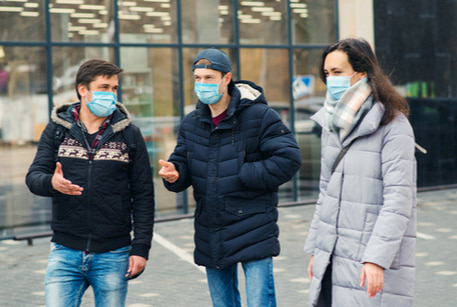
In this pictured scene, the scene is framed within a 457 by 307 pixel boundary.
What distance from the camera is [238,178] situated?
3.83 m

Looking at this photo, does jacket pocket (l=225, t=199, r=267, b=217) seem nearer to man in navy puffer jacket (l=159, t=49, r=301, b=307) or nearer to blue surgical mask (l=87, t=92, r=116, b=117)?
man in navy puffer jacket (l=159, t=49, r=301, b=307)

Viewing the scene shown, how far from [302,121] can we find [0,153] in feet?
16.4

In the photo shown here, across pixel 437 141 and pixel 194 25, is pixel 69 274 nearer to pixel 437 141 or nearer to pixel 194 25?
pixel 194 25

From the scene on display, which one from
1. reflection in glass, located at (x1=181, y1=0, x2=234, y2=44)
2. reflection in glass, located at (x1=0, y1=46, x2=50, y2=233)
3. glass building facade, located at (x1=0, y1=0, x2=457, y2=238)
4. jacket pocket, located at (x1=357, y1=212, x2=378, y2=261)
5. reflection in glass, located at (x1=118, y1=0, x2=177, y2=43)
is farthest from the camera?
reflection in glass, located at (x1=181, y1=0, x2=234, y2=44)

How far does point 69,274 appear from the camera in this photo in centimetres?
366

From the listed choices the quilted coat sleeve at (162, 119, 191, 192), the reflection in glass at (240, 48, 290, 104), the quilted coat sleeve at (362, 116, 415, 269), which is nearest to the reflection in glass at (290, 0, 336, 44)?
the reflection in glass at (240, 48, 290, 104)

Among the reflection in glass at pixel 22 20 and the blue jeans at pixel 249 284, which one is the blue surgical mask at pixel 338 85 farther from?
the reflection in glass at pixel 22 20

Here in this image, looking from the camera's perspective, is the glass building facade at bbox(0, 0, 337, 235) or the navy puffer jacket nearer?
the navy puffer jacket

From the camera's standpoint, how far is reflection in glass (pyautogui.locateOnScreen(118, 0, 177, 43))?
10359mm

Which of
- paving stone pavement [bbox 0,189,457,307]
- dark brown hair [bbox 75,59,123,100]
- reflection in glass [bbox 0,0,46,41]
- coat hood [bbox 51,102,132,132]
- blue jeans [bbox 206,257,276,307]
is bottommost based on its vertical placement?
paving stone pavement [bbox 0,189,457,307]

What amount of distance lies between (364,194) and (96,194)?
1.37 m

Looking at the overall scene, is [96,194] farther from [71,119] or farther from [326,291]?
[326,291]

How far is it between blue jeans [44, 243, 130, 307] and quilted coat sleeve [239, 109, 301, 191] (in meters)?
0.79

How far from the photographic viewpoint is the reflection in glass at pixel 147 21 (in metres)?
10.4
